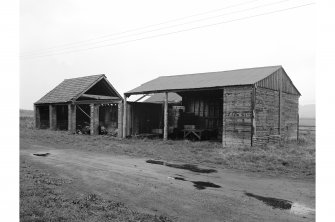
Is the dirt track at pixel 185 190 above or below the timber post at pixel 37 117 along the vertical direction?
below

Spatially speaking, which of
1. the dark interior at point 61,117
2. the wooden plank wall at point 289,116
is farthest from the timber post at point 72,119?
the wooden plank wall at point 289,116

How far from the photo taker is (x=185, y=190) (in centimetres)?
788

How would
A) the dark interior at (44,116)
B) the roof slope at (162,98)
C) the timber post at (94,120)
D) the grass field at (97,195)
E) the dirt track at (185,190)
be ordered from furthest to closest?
1. the roof slope at (162,98)
2. the dark interior at (44,116)
3. the timber post at (94,120)
4. the dirt track at (185,190)
5. the grass field at (97,195)

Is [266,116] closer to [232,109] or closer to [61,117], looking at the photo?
[232,109]

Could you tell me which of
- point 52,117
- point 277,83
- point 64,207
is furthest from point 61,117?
point 64,207

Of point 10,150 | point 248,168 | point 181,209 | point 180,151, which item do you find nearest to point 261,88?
point 180,151

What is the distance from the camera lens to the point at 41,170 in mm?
10023

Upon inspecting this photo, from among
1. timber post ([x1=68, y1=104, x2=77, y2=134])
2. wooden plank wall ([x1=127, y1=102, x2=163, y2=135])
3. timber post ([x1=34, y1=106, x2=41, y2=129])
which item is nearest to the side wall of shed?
wooden plank wall ([x1=127, y1=102, x2=163, y2=135])

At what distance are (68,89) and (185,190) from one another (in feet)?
90.4

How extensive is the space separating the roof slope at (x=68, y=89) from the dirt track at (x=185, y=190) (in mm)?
18568

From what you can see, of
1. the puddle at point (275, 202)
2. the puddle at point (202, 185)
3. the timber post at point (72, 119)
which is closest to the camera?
the puddle at point (275, 202)

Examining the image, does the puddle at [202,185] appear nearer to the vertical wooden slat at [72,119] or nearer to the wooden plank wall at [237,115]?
the wooden plank wall at [237,115]

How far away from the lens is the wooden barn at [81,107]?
2694cm

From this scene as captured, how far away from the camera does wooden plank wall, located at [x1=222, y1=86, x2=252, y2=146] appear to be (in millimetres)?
17188
